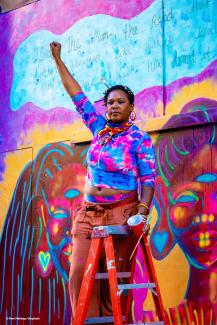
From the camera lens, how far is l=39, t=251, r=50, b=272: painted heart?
25.6 feet

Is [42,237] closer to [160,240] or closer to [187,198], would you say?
[160,240]

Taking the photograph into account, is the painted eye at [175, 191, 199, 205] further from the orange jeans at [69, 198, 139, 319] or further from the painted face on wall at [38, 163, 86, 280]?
the painted face on wall at [38, 163, 86, 280]

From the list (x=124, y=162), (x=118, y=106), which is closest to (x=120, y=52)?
(x=118, y=106)

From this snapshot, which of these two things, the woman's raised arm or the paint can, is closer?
the paint can

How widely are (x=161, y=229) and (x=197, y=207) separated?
0.45 m

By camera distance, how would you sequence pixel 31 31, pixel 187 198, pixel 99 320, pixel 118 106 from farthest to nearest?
pixel 31 31 < pixel 187 198 < pixel 118 106 < pixel 99 320

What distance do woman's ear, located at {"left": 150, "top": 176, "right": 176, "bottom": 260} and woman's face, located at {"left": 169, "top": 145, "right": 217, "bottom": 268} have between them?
6 centimetres

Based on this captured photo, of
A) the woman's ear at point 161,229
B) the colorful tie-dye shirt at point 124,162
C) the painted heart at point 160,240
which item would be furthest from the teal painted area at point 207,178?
the colorful tie-dye shirt at point 124,162

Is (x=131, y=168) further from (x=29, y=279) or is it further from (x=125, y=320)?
(x=29, y=279)

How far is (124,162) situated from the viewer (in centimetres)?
537

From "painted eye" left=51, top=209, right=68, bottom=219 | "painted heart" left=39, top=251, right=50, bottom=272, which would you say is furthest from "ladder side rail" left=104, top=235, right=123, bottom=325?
"painted heart" left=39, top=251, right=50, bottom=272

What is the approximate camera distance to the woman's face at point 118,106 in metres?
5.50

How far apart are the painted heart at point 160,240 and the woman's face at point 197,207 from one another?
0.38 ft

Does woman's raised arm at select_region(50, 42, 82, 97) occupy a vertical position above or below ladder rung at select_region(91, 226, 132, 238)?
above
